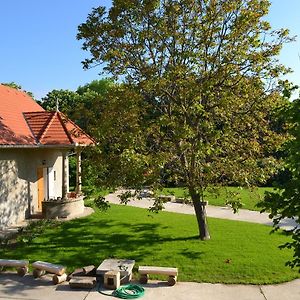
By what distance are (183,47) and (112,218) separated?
28.8ft

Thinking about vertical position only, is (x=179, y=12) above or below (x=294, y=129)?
above

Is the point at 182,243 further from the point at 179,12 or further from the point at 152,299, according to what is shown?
the point at 179,12

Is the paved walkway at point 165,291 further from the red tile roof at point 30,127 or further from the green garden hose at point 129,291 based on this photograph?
the red tile roof at point 30,127

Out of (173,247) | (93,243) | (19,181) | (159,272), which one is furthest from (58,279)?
(19,181)

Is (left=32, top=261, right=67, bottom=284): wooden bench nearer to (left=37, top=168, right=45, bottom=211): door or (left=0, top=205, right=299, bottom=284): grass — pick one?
(left=0, top=205, right=299, bottom=284): grass

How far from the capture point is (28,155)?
58.6 ft

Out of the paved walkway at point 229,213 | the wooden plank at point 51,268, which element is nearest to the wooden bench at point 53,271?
the wooden plank at point 51,268

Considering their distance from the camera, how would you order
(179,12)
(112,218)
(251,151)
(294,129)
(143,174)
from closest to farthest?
(294,129) < (143,174) < (179,12) < (251,151) < (112,218)

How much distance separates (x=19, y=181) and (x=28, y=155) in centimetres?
144

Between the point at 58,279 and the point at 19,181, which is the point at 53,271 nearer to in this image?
the point at 58,279

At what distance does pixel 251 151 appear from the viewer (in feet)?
43.7

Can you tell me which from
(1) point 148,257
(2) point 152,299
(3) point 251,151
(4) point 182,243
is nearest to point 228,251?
(4) point 182,243

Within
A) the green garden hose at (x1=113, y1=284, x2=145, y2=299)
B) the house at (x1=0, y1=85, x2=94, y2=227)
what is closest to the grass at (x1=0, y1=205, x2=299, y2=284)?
the green garden hose at (x1=113, y1=284, x2=145, y2=299)

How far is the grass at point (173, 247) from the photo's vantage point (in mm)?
10695
